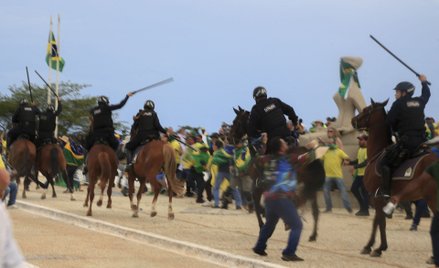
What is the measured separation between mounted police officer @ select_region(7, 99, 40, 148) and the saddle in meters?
13.3

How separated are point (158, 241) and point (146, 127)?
17.5 feet

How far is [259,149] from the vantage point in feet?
51.6

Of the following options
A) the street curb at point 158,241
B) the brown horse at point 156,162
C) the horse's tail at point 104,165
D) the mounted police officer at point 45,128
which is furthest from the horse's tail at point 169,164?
the mounted police officer at point 45,128

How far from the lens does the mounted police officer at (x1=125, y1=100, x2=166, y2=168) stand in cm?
1950

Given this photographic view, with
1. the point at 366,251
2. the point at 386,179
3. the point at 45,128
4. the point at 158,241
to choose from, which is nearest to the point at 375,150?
the point at 386,179

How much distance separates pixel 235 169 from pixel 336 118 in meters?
11.8

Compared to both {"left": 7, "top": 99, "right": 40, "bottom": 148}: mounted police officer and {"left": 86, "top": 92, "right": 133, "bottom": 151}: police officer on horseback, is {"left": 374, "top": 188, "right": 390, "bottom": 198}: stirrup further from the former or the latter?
{"left": 7, "top": 99, "right": 40, "bottom": 148}: mounted police officer

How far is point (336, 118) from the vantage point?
90.5 feet

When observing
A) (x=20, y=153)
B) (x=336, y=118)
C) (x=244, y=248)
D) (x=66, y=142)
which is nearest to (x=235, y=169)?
(x=244, y=248)

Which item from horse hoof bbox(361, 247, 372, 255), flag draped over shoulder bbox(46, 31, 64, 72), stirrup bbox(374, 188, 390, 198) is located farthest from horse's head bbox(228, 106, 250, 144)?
flag draped over shoulder bbox(46, 31, 64, 72)

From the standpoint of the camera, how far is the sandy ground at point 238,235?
41.4 feet

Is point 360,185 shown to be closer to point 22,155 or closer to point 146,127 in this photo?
point 146,127

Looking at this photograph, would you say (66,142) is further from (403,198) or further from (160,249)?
(403,198)

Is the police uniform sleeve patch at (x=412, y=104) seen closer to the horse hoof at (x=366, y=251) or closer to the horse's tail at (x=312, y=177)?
the horse's tail at (x=312, y=177)
